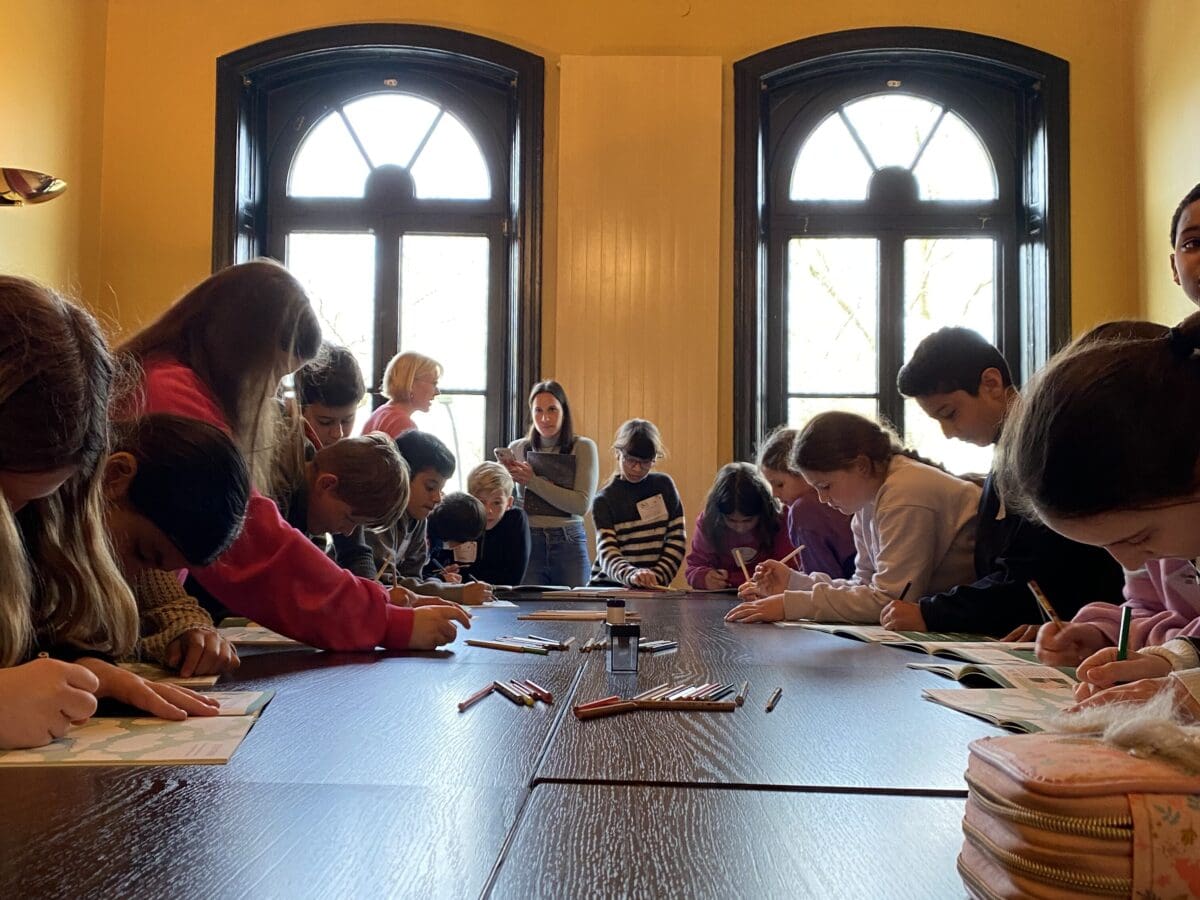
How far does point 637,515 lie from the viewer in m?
4.04

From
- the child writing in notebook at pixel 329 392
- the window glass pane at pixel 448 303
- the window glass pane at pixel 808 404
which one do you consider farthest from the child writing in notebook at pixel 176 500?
the window glass pane at pixel 808 404

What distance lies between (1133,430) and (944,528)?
1.46 meters

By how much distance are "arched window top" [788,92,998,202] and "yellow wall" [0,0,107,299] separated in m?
3.35

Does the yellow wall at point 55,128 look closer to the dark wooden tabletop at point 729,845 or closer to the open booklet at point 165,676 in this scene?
the open booklet at point 165,676

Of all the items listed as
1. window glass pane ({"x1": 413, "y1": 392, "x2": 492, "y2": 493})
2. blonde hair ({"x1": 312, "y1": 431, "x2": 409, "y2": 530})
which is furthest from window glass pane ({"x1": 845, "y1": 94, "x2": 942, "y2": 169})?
blonde hair ({"x1": 312, "y1": 431, "x2": 409, "y2": 530})

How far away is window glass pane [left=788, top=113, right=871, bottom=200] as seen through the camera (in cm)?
522

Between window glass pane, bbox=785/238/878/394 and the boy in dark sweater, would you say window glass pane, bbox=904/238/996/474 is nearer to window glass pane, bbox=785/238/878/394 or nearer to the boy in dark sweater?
window glass pane, bbox=785/238/878/394

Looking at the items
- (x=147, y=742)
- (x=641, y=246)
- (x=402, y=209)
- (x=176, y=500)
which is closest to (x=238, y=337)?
(x=176, y=500)

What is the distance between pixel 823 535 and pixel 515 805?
2732mm

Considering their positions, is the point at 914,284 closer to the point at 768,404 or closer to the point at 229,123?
the point at 768,404

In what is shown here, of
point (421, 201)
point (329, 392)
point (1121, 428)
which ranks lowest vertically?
point (1121, 428)

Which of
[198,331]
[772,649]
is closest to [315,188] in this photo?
[198,331]

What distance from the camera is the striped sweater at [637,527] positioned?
13.2 feet

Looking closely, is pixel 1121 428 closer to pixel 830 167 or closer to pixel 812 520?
pixel 812 520
